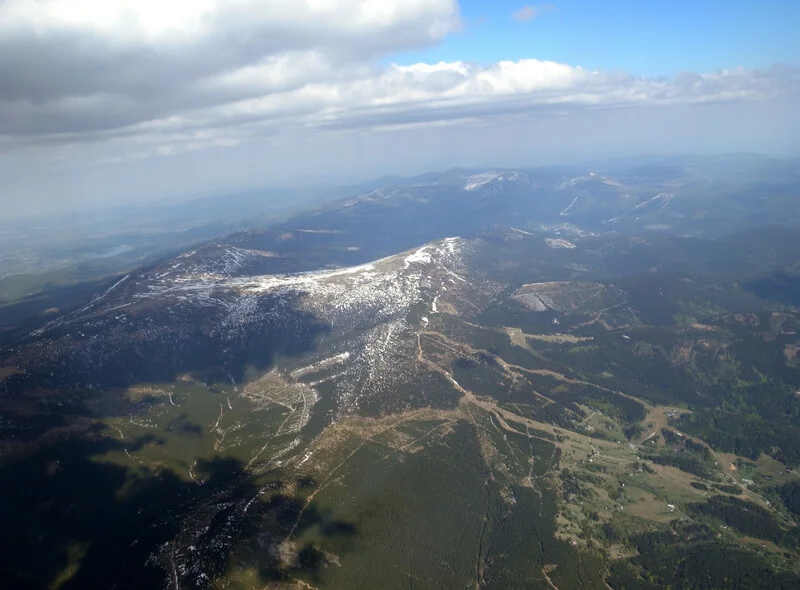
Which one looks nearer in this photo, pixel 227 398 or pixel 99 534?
pixel 99 534

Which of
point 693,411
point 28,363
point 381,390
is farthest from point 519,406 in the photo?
point 28,363

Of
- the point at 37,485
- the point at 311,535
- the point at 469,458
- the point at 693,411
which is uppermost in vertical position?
the point at 37,485

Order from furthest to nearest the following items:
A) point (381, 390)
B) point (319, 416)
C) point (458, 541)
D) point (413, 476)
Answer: point (381, 390)
point (319, 416)
point (413, 476)
point (458, 541)

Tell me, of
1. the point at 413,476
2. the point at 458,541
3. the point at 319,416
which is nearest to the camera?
the point at 458,541

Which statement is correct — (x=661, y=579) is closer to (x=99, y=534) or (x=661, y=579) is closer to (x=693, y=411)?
(x=693, y=411)

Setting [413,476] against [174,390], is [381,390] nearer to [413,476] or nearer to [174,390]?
[413,476]

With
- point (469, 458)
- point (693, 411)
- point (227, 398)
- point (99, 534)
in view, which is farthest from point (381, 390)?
point (693, 411)

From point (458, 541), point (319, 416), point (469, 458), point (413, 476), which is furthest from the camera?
point (319, 416)

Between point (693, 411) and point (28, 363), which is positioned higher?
point (28, 363)

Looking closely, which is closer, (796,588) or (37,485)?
(796,588)
